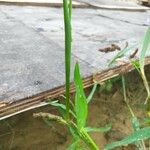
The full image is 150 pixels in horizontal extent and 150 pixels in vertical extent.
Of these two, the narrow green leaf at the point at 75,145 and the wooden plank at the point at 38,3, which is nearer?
the narrow green leaf at the point at 75,145

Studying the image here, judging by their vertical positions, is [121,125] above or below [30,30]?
below

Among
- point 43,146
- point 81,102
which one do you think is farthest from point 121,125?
point 81,102

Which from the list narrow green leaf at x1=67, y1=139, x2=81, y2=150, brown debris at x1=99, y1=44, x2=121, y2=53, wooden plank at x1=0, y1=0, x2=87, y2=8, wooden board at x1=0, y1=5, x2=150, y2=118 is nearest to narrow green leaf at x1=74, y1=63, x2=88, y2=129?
narrow green leaf at x1=67, y1=139, x2=81, y2=150

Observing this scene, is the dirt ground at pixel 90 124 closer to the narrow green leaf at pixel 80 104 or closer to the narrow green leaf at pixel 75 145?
the narrow green leaf at pixel 75 145

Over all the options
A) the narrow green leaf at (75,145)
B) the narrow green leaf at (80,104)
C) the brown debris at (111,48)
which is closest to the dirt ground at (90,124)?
the brown debris at (111,48)

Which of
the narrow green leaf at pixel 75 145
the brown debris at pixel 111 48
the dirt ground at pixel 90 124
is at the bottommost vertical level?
the dirt ground at pixel 90 124

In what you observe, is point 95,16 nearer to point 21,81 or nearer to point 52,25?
point 52,25

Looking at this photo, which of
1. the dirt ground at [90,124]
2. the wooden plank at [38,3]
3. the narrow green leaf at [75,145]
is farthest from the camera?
the wooden plank at [38,3]
